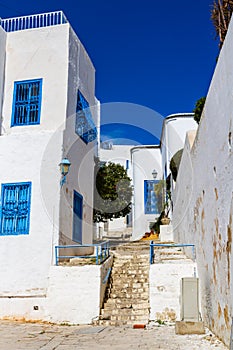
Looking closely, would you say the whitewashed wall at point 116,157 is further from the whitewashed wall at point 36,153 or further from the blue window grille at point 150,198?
the whitewashed wall at point 36,153

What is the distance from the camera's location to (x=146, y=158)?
2550 cm

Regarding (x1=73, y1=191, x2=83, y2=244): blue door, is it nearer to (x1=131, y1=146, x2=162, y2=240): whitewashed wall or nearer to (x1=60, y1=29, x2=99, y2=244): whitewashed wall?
(x1=60, y1=29, x2=99, y2=244): whitewashed wall

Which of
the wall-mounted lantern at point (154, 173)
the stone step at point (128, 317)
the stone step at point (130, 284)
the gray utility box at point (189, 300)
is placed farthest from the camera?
the wall-mounted lantern at point (154, 173)

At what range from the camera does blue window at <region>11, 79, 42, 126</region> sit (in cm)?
1248

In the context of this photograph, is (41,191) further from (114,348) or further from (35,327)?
(114,348)

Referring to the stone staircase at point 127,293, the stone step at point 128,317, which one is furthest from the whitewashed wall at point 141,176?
the stone step at point 128,317

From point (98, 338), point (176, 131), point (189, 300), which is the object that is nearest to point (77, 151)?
point (189, 300)

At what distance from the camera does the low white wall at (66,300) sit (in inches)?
366

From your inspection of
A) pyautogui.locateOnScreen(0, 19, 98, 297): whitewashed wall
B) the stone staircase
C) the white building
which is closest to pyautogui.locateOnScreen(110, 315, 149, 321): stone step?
the stone staircase

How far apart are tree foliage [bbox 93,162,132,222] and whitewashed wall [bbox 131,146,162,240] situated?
2.42 meters

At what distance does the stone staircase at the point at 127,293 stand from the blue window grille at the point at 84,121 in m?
4.32

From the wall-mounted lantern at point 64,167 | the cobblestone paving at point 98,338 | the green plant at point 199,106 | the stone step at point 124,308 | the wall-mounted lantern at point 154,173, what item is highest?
the green plant at point 199,106

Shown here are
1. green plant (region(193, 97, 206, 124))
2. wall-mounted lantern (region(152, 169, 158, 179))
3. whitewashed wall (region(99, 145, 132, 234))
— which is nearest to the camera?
green plant (region(193, 97, 206, 124))

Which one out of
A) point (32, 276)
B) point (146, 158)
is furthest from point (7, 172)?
point (146, 158)
